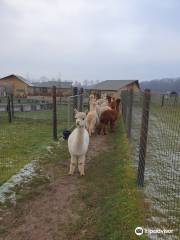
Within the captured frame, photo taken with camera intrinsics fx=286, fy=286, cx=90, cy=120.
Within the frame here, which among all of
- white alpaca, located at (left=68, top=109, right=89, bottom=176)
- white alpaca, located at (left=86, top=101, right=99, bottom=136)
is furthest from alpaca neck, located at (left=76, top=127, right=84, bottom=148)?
white alpaca, located at (left=86, top=101, right=99, bottom=136)

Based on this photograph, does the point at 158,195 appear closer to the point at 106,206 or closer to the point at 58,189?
the point at 106,206

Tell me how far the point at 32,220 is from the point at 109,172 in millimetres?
2349

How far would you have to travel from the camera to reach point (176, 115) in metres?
3.77

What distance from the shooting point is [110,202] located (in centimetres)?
439

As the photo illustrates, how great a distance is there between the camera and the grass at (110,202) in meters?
3.55

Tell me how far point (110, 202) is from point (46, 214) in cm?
98

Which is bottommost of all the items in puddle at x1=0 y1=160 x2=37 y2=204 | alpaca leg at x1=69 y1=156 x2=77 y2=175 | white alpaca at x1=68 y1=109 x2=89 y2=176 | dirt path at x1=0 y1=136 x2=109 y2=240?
dirt path at x1=0 y1=136 x2=109 y2=240

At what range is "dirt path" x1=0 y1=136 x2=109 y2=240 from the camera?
11.9 ft

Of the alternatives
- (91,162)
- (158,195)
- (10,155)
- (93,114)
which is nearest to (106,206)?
(158,195)

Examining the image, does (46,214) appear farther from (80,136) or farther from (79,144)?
(80,136)

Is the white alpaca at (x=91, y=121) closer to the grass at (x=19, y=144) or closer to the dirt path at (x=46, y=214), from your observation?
the grass at (x=19, y=144)

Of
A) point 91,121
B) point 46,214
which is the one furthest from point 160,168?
point 91,121

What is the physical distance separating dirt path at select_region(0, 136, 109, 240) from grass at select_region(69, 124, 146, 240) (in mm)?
172

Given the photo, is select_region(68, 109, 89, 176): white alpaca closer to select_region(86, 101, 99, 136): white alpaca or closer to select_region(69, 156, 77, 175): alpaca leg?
select_region(69, 156, 77, 175): alpaca leg
